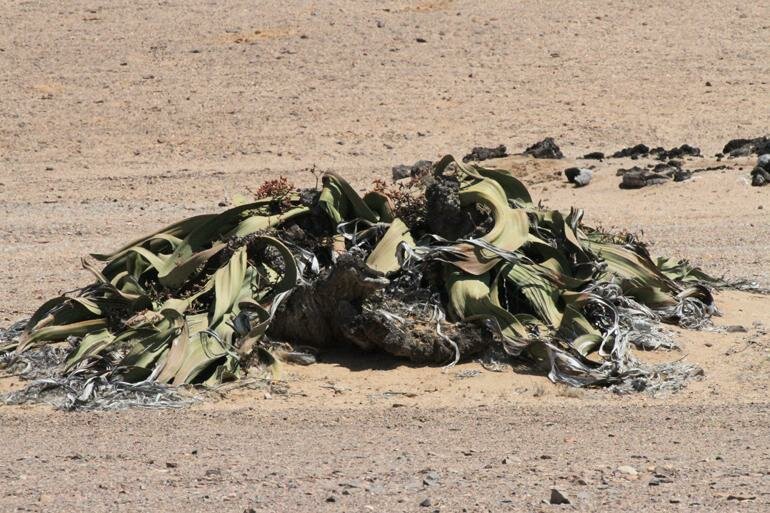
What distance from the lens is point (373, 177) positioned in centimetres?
1440

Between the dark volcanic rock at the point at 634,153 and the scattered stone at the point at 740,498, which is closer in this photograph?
the scattered stone at the point at 740,498

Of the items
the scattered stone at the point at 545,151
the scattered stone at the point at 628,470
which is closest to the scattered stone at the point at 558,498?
the scattered stone at the point at 628,470

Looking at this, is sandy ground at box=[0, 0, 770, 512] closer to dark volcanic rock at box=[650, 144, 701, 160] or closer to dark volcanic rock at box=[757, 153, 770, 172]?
dark volcanic rock at box=[757, 153, 770, 172]

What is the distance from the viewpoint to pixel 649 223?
37.0 feet

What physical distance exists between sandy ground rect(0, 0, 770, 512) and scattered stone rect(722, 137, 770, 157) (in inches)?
14.6

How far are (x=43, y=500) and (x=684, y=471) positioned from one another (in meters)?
2.18

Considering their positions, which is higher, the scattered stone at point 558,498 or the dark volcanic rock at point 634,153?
the scattered stone at point 558,498

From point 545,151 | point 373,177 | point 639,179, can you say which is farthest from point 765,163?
point 373,177

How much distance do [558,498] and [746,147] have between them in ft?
33.6

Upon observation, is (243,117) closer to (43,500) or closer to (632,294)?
(632,294)

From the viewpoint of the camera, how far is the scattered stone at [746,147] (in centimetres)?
1370

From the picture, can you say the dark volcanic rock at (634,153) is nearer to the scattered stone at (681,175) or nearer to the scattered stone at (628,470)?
the scattered stone at (681,175)

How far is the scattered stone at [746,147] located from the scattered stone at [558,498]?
9865mm

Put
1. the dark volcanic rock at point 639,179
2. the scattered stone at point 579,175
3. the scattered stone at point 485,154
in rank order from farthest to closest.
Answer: the scattered stone at point 485,154
the scattered stone at point 579,175
the dark volcanic rock at point 639,179
